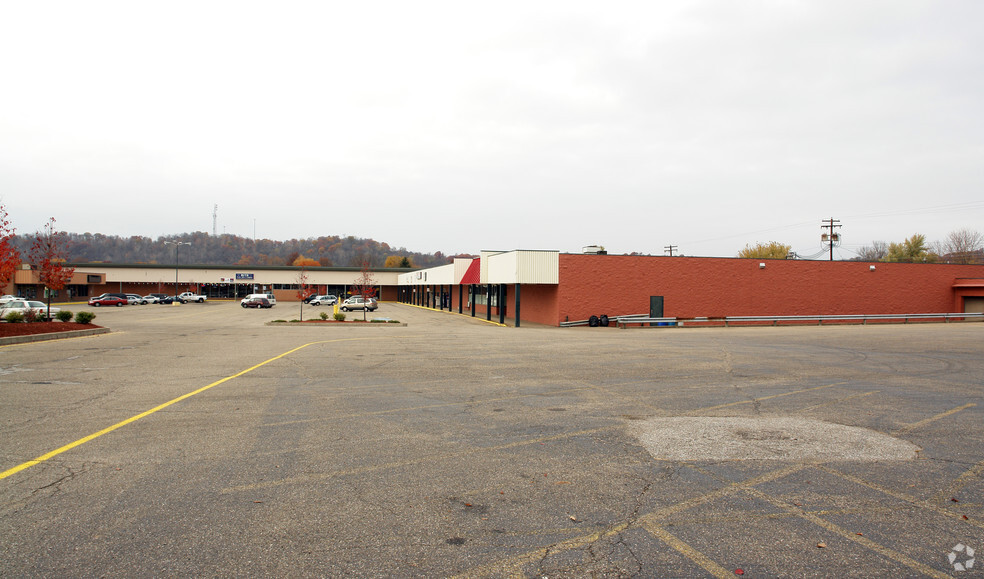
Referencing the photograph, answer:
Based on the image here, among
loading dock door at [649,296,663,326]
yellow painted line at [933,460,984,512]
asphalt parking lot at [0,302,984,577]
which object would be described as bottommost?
asphalt parking lot at [0,302,984,577]

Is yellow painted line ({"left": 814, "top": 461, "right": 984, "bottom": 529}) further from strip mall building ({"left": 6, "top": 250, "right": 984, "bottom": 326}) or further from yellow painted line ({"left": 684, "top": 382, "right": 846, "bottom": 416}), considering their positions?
strip mall building ({"left": 6, "top": 250, "right": 984, "bottom": 326})

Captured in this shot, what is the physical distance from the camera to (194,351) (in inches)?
700

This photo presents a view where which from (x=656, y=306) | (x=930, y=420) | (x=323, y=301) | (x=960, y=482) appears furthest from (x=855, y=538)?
(x=323, y=301)

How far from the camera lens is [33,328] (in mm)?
22656

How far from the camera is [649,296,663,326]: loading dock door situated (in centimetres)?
3681

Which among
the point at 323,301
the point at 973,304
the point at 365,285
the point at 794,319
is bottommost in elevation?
the point at 323,301

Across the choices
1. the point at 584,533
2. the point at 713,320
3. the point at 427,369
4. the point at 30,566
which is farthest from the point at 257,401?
the point at 713,320

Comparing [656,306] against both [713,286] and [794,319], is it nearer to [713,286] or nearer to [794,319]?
[713,286]

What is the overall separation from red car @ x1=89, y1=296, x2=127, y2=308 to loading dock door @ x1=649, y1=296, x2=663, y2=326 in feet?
190

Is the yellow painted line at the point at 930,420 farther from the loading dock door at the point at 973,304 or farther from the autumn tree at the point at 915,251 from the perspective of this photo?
the autumn tree at the point at 915,251

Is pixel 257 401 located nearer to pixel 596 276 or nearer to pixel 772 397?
pixel 772 397

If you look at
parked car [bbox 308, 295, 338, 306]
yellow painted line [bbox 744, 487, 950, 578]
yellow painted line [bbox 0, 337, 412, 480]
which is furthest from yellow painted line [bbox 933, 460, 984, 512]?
parked car [bbox 308, 295, 338, 306]

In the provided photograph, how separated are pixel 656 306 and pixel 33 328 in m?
33.4

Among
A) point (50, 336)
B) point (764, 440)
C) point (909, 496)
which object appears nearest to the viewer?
point (909, 496)
